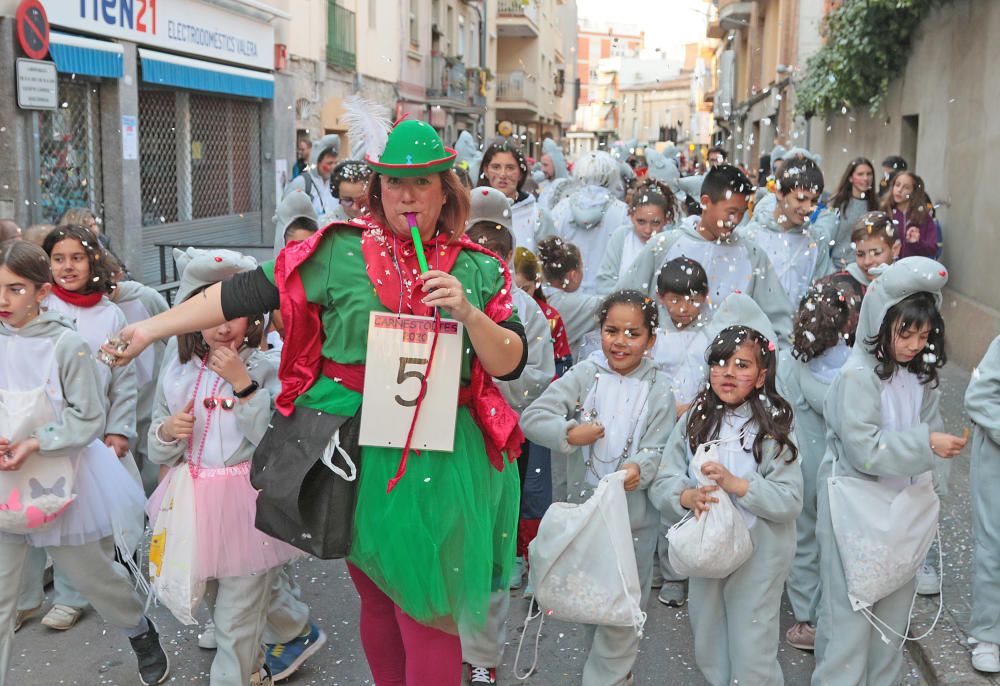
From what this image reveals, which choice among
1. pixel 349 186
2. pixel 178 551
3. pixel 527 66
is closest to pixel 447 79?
pixel 527 66

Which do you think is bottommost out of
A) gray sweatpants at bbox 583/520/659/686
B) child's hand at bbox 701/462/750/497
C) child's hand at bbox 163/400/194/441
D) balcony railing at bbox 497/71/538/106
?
gray sweatpants at bbox 583/520/659/686

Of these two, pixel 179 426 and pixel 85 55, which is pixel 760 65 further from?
pixel 179 426

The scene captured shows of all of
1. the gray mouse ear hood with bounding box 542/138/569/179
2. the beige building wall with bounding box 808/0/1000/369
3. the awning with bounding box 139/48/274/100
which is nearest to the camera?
the beige building wall with bounding box 808/0/1000/369

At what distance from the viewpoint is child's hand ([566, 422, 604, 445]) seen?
396 centimetres

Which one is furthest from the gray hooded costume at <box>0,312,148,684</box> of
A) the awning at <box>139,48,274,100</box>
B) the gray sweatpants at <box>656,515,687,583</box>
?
the awning at <box>139,48,274,100</box>

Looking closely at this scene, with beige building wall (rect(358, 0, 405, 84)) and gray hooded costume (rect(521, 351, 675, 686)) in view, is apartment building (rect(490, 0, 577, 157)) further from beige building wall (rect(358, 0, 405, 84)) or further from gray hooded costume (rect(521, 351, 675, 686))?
gray hooded costume (rect(521, 351, 675, 686))

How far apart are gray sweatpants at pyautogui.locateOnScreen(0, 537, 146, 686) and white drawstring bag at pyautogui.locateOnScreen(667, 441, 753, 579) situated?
194 cm

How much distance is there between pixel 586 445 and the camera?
408cm

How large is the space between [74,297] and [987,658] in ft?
12.7

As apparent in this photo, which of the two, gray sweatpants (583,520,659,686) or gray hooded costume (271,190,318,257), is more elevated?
gray hooded costume (271,190,318,257)

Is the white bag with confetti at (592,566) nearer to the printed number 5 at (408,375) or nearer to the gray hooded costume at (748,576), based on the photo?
the gray hooded costume at (748,576)

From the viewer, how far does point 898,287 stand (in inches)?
151

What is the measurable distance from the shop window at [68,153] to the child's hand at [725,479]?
8.66m

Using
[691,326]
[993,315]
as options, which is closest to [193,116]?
[993,315]
